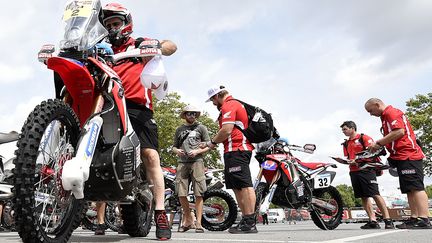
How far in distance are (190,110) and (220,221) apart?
7.23ft

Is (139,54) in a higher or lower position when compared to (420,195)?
higher

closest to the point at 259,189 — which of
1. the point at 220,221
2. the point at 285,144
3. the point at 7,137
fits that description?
the point at 285,144

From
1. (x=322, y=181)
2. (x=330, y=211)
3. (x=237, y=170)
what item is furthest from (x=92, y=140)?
(x=330, y=211)

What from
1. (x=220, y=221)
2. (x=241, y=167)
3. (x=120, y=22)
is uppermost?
(x=120, y=22)

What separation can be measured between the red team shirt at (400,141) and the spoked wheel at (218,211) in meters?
3.02

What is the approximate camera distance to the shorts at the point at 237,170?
235 inches

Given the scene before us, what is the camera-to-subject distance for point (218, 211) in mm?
8953

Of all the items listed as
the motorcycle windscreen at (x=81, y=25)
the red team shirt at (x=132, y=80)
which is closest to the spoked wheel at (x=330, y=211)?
the red team shirt at (x=132, y=80)

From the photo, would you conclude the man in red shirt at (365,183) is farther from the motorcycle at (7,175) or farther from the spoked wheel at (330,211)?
the motorcycle at (7,175)

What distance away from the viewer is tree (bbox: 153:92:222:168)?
105ft

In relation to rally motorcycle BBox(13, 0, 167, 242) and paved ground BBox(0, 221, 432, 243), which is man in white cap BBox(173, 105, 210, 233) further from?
rally motorcycle BBox(13, 0, 167, 242)

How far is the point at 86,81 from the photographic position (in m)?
3.22

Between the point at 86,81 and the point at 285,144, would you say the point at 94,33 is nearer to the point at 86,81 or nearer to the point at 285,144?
the point at 86,81

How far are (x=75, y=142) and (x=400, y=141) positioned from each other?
5.18 meters
